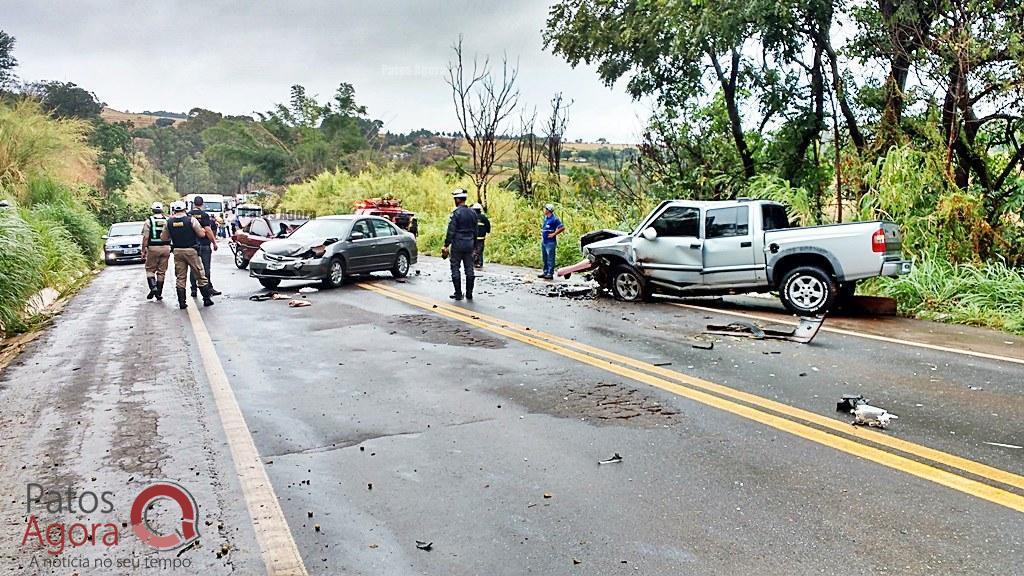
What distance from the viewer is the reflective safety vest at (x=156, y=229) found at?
14.2 m

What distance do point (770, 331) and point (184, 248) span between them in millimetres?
9636

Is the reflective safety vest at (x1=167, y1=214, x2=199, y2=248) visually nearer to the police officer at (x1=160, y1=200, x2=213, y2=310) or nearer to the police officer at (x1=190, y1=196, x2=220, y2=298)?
the police officer at (x1=160, y1=200, x2=213, y2=310)

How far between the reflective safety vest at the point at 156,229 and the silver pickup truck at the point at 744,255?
7.65m

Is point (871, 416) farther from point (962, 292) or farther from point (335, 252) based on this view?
point (335, 252)

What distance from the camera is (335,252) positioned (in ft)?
54.0

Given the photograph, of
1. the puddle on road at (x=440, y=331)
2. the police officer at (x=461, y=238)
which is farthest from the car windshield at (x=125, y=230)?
the puddle on road at (x=440, y=331)

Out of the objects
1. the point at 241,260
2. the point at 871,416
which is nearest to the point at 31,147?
the point at 241,260

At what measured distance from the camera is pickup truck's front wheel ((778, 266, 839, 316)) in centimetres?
1140

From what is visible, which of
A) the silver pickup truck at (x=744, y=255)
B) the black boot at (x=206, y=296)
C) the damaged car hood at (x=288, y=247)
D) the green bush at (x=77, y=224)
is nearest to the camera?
the silver pickup truck at (x=744, y=255)

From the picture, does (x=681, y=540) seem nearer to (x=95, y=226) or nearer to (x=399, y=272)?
(x=399, y=272)

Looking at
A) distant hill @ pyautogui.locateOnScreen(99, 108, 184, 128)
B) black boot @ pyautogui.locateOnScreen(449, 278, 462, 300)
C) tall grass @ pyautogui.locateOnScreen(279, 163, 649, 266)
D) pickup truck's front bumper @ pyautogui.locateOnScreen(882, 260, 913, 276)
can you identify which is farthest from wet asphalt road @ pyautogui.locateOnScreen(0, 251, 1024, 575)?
distant hill @ pyautogui.locateOnScreen(99, 108, 184, 128)

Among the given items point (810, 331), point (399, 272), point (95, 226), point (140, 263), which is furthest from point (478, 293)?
point (95, 226)

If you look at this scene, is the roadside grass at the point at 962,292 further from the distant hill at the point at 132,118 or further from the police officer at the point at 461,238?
the distant hill at the point at 132,118

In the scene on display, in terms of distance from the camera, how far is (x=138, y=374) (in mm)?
8117
